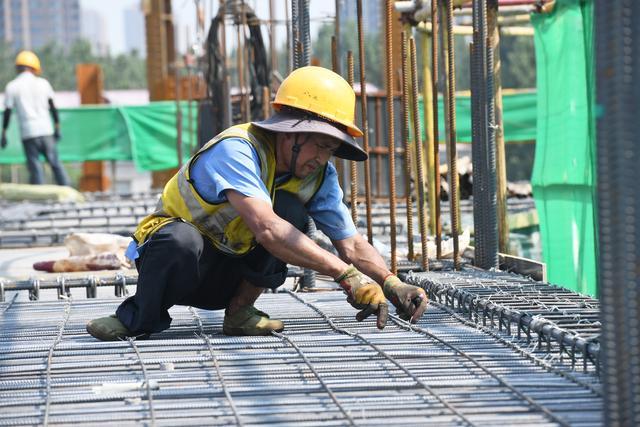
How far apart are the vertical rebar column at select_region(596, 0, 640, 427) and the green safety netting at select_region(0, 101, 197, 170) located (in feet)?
37.4

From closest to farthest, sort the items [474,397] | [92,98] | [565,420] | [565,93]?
1. [565,420]
2. [474,397]
3. [565,93]
4. [92,98]

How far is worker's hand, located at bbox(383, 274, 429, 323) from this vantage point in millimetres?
3559

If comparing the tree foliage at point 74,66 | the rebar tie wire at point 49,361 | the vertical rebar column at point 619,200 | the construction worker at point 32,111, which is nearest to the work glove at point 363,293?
the rebar tie wire at point 49,361

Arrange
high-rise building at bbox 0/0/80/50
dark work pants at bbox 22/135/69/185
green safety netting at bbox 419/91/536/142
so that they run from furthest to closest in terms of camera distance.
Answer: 1. high-rise building at bbox 0/0/80/50
2. dark work pants at bbox 22/135/69/185
3. green safety netting at bbox 419/91/536/142

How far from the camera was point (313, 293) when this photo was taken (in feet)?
16.6

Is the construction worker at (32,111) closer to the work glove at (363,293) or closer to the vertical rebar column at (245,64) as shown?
the vertical rebar column at (245,64)

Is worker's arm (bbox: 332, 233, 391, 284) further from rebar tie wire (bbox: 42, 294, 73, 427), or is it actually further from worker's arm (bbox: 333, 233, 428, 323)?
rebar tie wire (bbox: 42, 294, 73, 427)

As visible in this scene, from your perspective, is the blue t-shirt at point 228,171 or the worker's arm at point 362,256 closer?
the blue t-shirt at point 228,171

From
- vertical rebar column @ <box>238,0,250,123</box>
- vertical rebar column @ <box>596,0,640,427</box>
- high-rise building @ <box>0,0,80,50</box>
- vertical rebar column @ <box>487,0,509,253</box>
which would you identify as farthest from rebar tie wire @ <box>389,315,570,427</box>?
high-rise building @ <box>0,0,80,50</box>

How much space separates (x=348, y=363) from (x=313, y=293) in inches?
71.8

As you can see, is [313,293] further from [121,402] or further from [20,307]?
[121,402]

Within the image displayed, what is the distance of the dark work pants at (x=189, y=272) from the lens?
11.8 feet

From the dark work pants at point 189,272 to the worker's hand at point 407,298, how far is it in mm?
387

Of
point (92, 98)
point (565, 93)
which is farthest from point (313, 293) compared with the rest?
point (92, 98)
